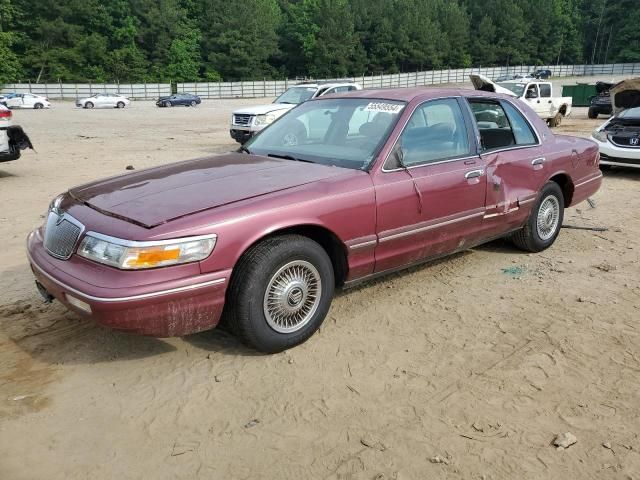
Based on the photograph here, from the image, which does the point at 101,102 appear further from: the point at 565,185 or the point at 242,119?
the point at 565,185

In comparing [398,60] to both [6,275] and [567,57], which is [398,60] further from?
[6,275]

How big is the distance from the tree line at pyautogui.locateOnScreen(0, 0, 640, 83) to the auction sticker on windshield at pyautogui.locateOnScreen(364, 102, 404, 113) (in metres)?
67.8

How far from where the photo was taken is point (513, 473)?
2.54 meters

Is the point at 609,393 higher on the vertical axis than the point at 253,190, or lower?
lower

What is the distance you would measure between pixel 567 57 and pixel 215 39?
67.2 m

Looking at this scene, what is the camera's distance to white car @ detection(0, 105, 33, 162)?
30.7 ft

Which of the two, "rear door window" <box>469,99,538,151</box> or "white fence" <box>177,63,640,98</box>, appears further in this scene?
"white fence" <box>177,63,640,98</box>

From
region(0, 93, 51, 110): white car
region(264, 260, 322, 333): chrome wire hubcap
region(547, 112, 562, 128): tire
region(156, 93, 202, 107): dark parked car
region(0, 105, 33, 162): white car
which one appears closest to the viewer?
region(264, 260, 322, 333): chrome wire hubcap

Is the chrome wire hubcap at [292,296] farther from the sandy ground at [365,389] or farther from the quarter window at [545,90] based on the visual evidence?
the quarter window at [545,90]

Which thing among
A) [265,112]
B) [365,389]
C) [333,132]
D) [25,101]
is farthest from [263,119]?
[25,101]

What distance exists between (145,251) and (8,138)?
7998 millimetres

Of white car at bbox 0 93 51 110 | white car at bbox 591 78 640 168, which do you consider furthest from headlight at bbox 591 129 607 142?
white car at bbox 0 93 51 110

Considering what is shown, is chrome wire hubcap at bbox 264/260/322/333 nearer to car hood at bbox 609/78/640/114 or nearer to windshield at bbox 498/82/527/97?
car hood at bbox 609/78/640/114

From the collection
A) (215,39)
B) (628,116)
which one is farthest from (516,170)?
(215,39)
